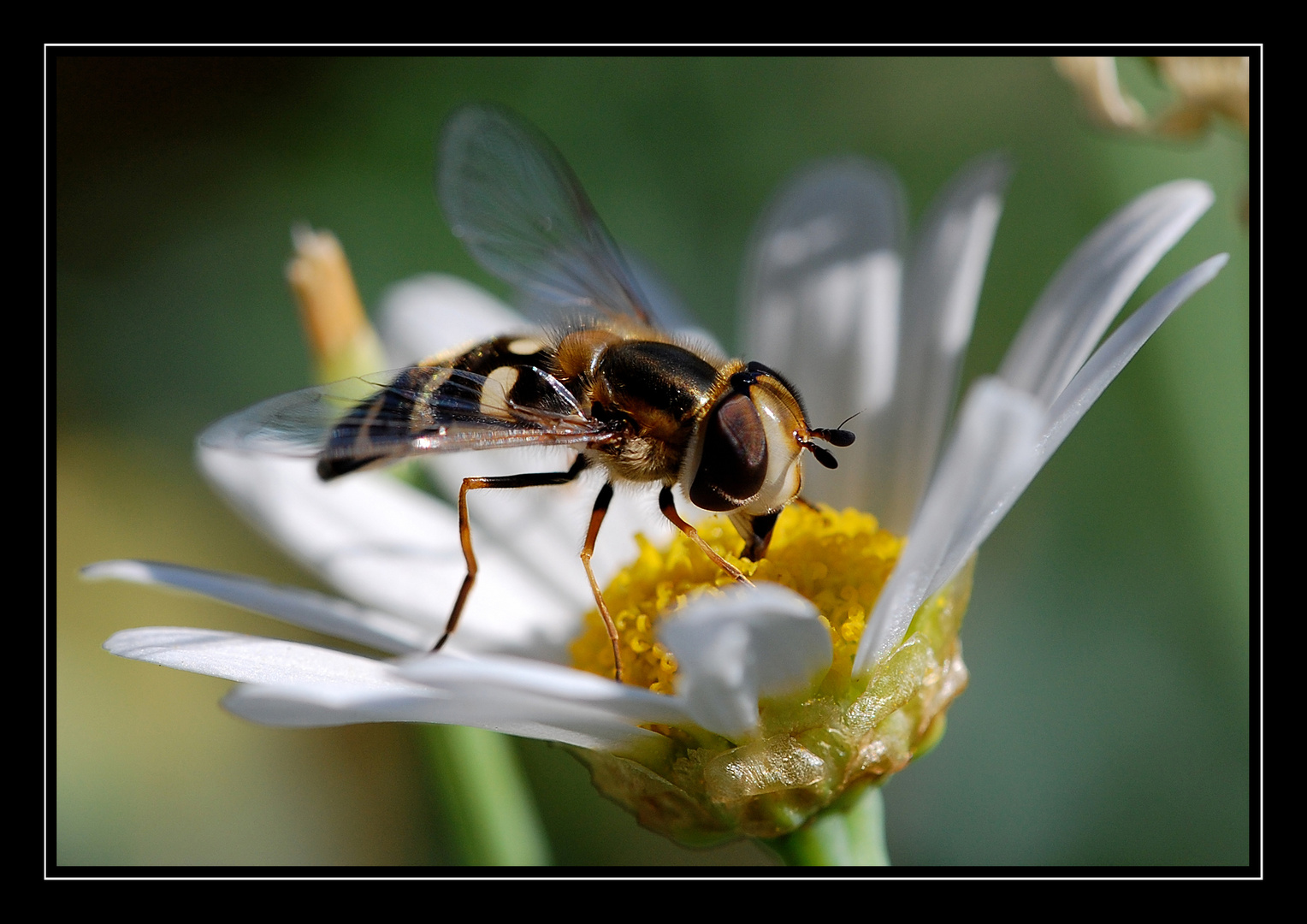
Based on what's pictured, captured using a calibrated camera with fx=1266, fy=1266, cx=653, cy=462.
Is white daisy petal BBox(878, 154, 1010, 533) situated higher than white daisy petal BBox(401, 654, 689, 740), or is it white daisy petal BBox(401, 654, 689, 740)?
white daisy petal BBox(878, 154, 1010, 533)

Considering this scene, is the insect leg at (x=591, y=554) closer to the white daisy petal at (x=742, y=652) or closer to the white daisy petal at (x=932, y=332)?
the white daisy petal at (x=742, y=652)

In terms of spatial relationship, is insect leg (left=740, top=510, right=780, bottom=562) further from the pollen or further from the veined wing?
the veined wing

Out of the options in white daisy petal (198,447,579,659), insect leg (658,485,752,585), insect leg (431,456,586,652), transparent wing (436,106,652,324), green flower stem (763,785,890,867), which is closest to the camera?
green flower stem (763,785,890,867)

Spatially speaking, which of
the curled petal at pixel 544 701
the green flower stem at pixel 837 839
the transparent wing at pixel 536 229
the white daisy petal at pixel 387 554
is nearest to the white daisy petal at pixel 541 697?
the curled petal at pixel 544 701

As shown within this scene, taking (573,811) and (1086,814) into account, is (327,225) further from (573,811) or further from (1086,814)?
(1086,814)

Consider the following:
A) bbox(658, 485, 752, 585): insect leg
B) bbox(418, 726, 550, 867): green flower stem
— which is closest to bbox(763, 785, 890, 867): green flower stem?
bbox(658, 485, 752, 585): insect leg

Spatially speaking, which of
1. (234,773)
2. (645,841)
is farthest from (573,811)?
(234,773)
